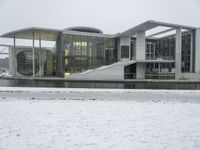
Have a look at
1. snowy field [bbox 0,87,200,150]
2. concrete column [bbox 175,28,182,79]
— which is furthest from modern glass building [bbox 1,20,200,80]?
snowy field [bbox 0,87,200,150]

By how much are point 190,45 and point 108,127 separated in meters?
44.0

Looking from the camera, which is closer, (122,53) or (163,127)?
(163,127)

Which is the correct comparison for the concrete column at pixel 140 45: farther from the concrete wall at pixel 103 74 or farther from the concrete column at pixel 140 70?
the concrete wall at pixel 103 74

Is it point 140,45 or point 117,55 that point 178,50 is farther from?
point 117,55

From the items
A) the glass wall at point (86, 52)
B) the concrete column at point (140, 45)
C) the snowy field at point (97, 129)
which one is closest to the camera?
the snowy field at point (97, 129)

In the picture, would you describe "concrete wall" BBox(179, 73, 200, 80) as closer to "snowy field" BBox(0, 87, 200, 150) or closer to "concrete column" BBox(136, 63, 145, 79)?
"concrete column" BBox(136, 63, 145, 79)

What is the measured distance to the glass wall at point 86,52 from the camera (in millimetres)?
45438

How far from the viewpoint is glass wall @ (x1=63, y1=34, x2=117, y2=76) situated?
45438mm

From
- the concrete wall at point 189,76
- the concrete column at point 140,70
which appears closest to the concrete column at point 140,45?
the concrete column at point 140,70

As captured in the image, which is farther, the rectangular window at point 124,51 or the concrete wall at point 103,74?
the rectangular window at point 124,51

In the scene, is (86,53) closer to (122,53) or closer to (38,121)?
(122,53)

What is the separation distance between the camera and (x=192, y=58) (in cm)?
4334

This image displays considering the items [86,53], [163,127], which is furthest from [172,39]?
[163,127]

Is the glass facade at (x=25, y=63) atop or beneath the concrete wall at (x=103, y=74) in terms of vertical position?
atop
